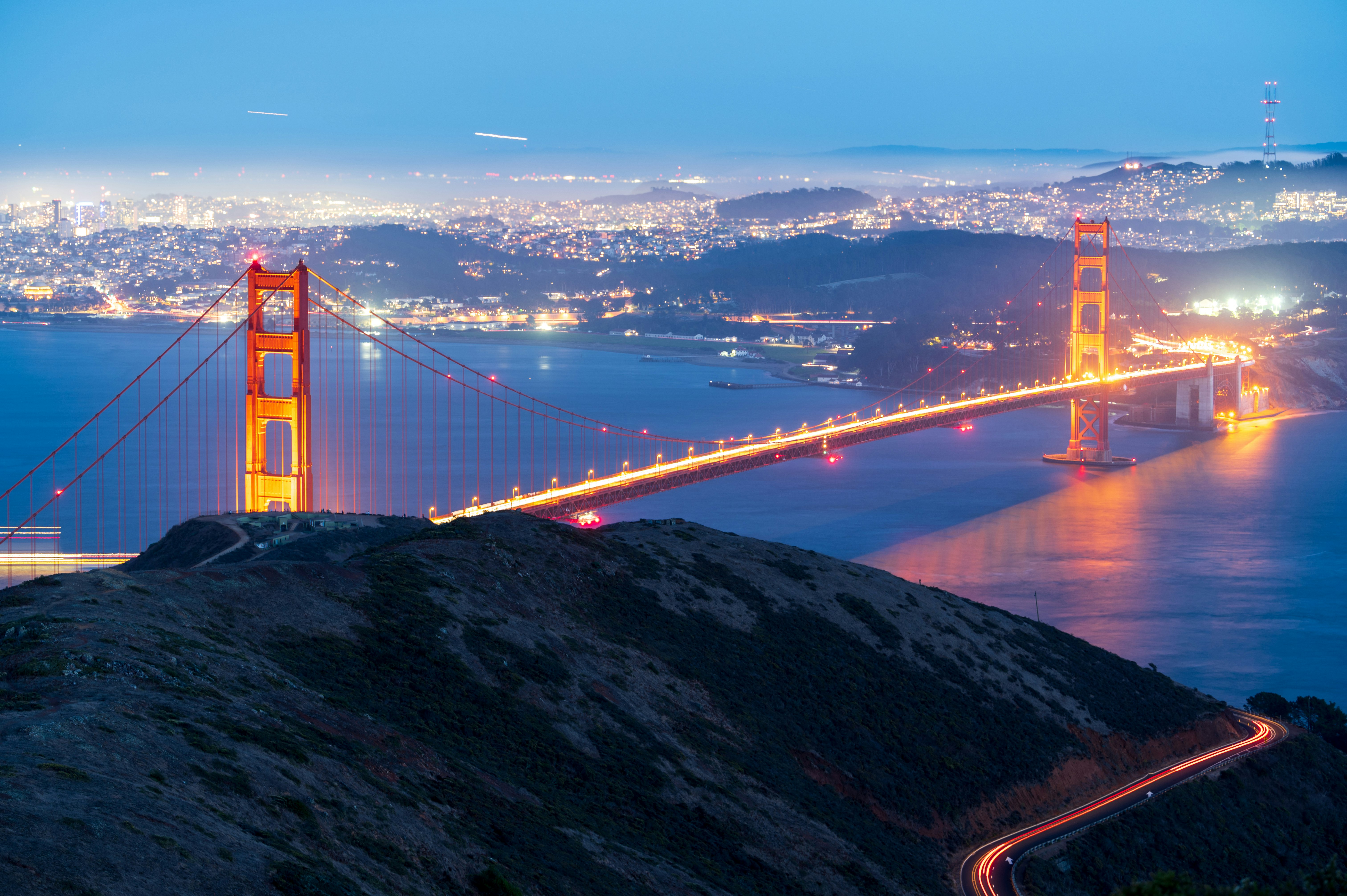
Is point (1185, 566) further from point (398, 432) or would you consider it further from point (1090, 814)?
point (398, 432)

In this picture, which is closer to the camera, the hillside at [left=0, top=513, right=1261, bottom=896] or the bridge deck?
the hillside at [left=0, top=513, right=1261, bottom=896]

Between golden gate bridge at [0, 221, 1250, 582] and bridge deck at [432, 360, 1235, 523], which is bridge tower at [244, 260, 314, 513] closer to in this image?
golden gate bridge at [0, 221, 1250, 582]

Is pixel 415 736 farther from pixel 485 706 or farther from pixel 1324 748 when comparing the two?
pixel 1324 748

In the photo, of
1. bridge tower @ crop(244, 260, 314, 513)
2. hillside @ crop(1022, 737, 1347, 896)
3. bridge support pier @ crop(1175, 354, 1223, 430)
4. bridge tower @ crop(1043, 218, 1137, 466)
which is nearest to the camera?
hillside @ crop(1022, 737, 1347, 896)

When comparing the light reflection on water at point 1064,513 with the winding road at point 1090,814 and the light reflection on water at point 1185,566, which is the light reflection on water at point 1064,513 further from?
the winding road at point 1090,814

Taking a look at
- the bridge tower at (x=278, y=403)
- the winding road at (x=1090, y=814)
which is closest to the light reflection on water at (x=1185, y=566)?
the winding road at (x=1090, y=814)

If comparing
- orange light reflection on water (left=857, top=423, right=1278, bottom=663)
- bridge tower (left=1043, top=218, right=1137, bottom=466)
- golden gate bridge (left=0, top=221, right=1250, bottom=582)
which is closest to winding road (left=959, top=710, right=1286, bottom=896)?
orange light reflection on water (left=857, top=423, right=1278, bottom=663)

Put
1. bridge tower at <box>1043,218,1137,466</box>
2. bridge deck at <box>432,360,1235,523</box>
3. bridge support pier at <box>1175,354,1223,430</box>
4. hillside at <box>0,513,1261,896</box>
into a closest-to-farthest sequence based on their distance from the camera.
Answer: hillside at <box>0,513,1261,896</box> → bridge deck at <box>432,360,1235,523</box> → bridge tower at <box>1043,218,1137,466</box> → bridge support pier at <box>1175,354,1223,430</box>

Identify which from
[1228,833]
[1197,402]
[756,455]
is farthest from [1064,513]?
[1228,833]
